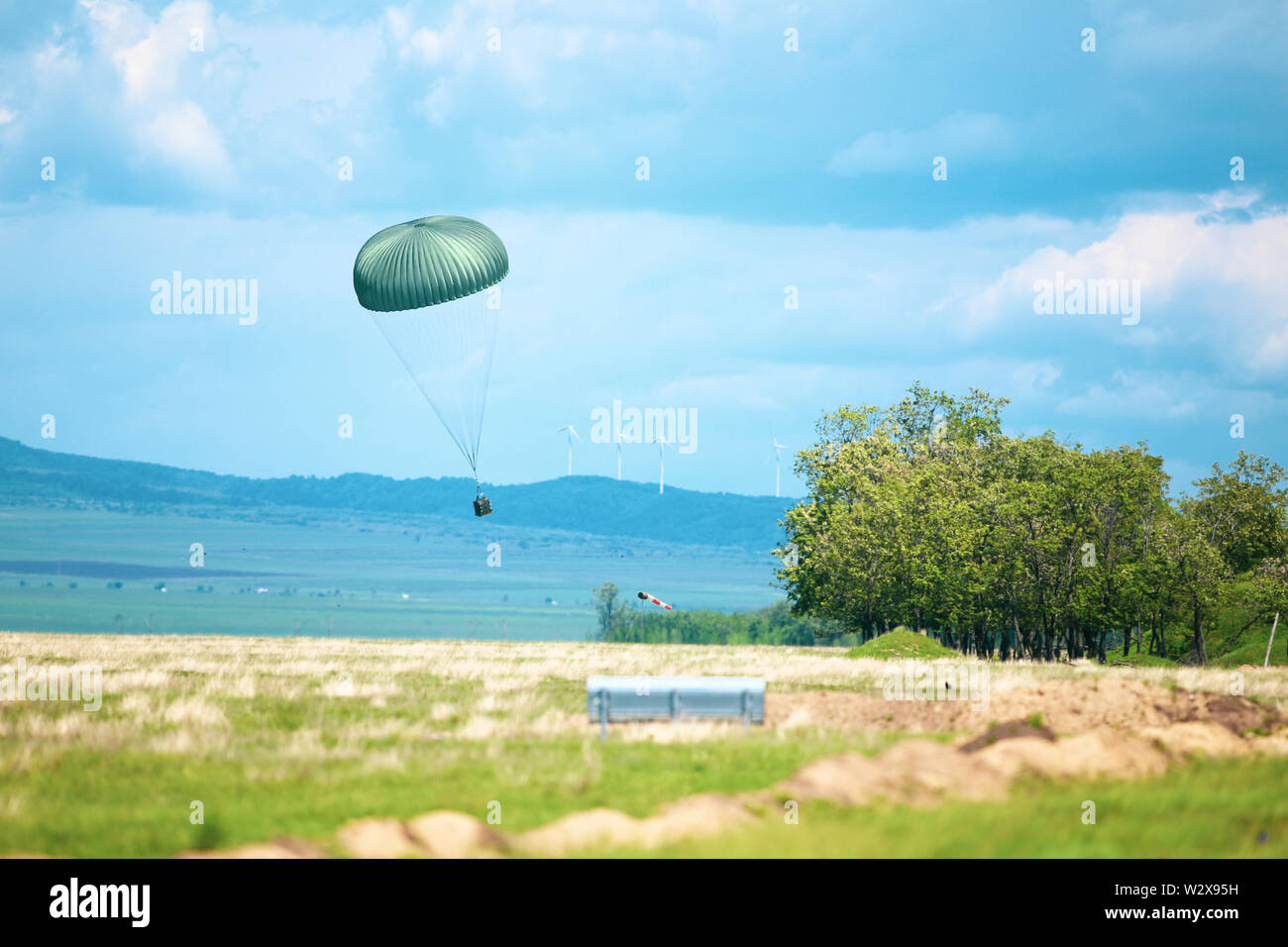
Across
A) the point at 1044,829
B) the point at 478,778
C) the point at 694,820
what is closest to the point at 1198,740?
the point at 1044,829

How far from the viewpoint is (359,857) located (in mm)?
11445

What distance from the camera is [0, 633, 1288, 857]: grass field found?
12.4m

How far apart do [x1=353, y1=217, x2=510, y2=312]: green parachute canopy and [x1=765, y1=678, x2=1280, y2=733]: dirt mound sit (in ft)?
56.0

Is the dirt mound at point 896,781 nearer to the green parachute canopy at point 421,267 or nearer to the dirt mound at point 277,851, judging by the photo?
the dirt mound at point 277,851

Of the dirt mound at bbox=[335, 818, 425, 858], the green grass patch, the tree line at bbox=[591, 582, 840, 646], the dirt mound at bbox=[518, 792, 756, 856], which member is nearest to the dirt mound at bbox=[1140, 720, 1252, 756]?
the green grass patch

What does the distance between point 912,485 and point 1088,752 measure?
4933 cm

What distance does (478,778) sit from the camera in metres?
15.9

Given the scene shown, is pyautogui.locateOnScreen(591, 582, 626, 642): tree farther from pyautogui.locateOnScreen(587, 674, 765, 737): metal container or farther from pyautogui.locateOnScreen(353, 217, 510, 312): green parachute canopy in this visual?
pyautogui.locateOnScreen(587, 674, 765, 737): metal container

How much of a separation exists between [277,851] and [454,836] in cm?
176

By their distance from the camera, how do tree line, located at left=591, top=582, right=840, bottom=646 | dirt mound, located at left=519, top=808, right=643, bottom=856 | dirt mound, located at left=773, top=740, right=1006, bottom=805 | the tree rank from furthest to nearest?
the tree, tree line, located at left=591, top=582, right=840, bottom=646, dirt mound, located at left=773, top=740, right=1006, bottom=805, dirt mound, located at left=519, top=808, right=643, bottom=856

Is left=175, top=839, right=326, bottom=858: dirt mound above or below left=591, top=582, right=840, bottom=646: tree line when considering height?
above

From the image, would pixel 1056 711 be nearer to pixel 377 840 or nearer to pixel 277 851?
pixel 377 840
